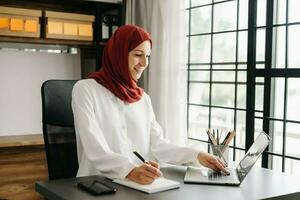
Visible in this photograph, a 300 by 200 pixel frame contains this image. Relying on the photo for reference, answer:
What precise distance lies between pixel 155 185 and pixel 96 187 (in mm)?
209

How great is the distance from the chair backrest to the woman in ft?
0.30

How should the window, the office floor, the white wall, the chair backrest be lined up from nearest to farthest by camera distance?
1. the chair backrest
2. the window
3. the office floor
4. the white wall

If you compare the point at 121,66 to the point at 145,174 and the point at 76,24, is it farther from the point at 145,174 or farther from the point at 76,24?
the point at 76,24

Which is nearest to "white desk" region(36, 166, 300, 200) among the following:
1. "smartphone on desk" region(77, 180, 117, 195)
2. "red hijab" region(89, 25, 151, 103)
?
"smartphone on desk" region(77, 180, 117, 195)

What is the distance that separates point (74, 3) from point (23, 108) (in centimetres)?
106

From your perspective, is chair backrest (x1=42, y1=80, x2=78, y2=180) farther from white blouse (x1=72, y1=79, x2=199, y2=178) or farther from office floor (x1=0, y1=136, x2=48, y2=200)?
office floor (x1=0, y1=136, x2=48, y2=200)

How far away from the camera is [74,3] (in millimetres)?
3654

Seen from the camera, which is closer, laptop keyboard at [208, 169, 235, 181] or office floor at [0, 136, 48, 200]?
laptop keyboard at [208, 169, 235, 181]

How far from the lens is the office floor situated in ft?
9.73

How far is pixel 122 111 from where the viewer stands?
191 centimetres

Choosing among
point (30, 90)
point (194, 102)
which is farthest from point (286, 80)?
point (30, 90)

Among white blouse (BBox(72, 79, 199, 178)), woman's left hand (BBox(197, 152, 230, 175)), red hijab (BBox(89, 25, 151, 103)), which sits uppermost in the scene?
red hijab (BBox(89, 25, 151, 103))

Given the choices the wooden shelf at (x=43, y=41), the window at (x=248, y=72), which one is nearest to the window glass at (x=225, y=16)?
the window at (x=248, y=72)

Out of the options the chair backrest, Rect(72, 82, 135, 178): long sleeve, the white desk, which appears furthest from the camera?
the chair backrest
